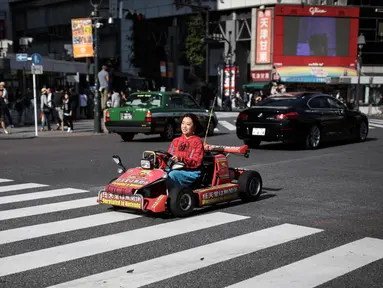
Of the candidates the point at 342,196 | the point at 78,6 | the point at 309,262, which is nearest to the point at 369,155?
the point at 342,196

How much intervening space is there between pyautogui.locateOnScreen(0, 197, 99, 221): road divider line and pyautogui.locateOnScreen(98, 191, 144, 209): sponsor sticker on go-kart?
64 centimetres

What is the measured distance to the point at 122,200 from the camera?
6.39 meters

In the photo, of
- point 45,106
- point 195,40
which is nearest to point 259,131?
point 45,106

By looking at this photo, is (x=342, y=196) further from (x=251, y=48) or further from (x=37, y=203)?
(x=251, y=48)

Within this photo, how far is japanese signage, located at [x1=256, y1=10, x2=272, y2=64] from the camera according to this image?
48.6 meters

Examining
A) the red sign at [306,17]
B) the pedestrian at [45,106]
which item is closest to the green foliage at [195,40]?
the red sign at [306,17]

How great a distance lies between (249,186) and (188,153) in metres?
1.20

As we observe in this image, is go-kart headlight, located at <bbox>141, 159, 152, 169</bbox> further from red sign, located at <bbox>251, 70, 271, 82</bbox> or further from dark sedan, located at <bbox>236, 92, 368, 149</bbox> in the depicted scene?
red sign, located at <bbox>251, 70, 271, 82</bbox>

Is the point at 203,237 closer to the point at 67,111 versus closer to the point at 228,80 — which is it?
the point at 67,111

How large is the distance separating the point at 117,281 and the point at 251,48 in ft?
157

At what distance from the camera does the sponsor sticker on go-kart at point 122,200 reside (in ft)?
20.3

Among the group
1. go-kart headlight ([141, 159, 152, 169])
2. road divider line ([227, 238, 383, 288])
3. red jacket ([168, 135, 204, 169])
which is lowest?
road divider line ([227, 238, 383, 288])

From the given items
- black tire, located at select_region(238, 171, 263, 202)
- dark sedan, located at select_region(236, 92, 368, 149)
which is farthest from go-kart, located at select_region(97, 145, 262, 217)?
dark sedan, located at select_region(236, 92, 368, 149)

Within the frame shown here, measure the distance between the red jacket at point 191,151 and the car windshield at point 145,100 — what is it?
10.4m
